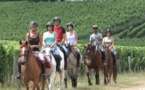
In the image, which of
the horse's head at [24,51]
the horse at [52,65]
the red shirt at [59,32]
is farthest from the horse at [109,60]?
the horse's head at [24,51]

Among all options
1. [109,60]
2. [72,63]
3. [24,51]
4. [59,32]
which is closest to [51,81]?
[24,51]

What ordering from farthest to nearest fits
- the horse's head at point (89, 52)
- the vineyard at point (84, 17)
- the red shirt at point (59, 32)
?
the vineyard at point (84, 17)
the horse's head at point (89, 52)
the red shirt at point (59, 32)

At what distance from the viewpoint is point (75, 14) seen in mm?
112500

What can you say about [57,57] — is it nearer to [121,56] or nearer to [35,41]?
[35,41]

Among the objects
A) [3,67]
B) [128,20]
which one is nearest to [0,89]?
[3,67]

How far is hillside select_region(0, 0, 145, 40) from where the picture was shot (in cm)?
9812

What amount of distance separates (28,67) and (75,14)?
98.1 m

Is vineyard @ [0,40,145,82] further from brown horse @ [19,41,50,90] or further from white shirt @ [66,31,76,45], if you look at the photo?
brown horse @ [19,41,50,90]

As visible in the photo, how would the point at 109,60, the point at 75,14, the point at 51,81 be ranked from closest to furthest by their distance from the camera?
the point at 51,81 < the point at 109,60 < the point at 75,14

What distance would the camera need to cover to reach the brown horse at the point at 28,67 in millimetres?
14336

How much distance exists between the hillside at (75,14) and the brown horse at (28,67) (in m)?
73.2

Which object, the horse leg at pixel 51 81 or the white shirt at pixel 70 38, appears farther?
the white shirt at pixel 70 38

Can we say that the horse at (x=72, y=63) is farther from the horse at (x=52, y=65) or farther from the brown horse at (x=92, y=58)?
the horse at (x=52, y=65)

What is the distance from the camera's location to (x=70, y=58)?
20.3 metres
